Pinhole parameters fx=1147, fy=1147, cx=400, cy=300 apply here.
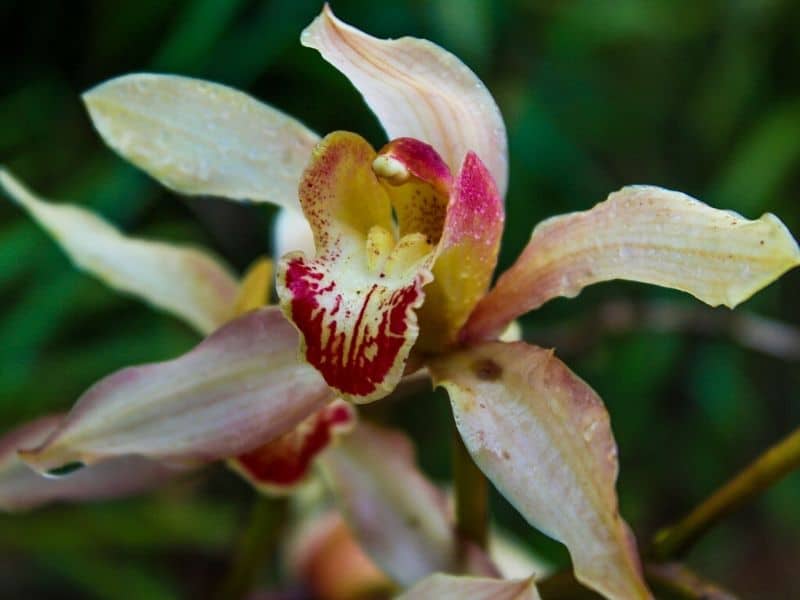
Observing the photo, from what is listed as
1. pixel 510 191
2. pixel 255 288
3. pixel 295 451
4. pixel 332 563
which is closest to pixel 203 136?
pixel 255 288

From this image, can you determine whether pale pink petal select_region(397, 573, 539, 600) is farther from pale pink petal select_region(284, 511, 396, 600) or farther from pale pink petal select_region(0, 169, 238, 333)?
pale pink petal select_region(284, 511, 396, 600)

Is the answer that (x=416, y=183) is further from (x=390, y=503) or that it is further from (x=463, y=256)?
(x=390, y=503)

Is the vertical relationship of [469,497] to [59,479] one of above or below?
above

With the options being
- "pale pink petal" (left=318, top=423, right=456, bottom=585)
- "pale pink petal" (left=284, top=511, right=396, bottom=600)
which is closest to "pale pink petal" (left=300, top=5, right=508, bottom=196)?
"pale pink petal" (left=318, top=423, right=456, bottom=585)

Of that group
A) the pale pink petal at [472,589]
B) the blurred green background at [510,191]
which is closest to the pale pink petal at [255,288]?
the pale pink petal at [472,589]

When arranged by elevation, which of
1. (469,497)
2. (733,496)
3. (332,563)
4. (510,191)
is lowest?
(332,563)

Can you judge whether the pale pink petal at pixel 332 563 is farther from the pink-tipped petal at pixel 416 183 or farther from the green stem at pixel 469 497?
the pink-tipped petal at pixel 416 183
